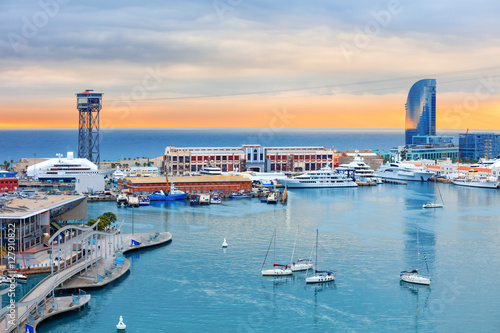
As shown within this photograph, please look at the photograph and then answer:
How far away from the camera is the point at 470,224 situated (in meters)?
18.3

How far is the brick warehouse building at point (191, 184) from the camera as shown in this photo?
24.5 meters

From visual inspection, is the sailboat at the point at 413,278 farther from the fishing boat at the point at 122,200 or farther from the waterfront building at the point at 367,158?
the waterfront building at the point at 367,158

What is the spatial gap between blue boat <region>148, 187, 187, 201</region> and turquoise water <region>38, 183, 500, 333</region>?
3170mm

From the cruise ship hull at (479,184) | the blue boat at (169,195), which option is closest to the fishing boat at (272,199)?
the blue boat at (169,195)

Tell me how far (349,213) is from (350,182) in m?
10.2

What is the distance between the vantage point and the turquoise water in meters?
10.0

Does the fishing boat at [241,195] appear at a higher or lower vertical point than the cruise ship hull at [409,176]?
lower

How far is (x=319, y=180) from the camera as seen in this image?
29656 mm

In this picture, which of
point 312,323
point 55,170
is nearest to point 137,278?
point 312,323

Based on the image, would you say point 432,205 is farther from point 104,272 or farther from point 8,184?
point 8,184

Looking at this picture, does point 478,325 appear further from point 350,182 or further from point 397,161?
point 397,161

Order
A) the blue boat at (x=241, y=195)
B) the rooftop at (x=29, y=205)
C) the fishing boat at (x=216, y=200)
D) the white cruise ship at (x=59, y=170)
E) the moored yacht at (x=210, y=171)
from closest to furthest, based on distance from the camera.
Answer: the rooftop at (x=29, y=205), the fishing boat at (x=216, y=200), the blue boat at (x=241, y=195), the white cruise ship at (x=59, y=170), the moored yacht at (x=210, y=171)

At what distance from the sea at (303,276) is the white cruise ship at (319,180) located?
28.6 feet

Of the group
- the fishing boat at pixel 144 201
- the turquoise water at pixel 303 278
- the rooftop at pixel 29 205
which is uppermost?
the rooftop at pixel 29 205
